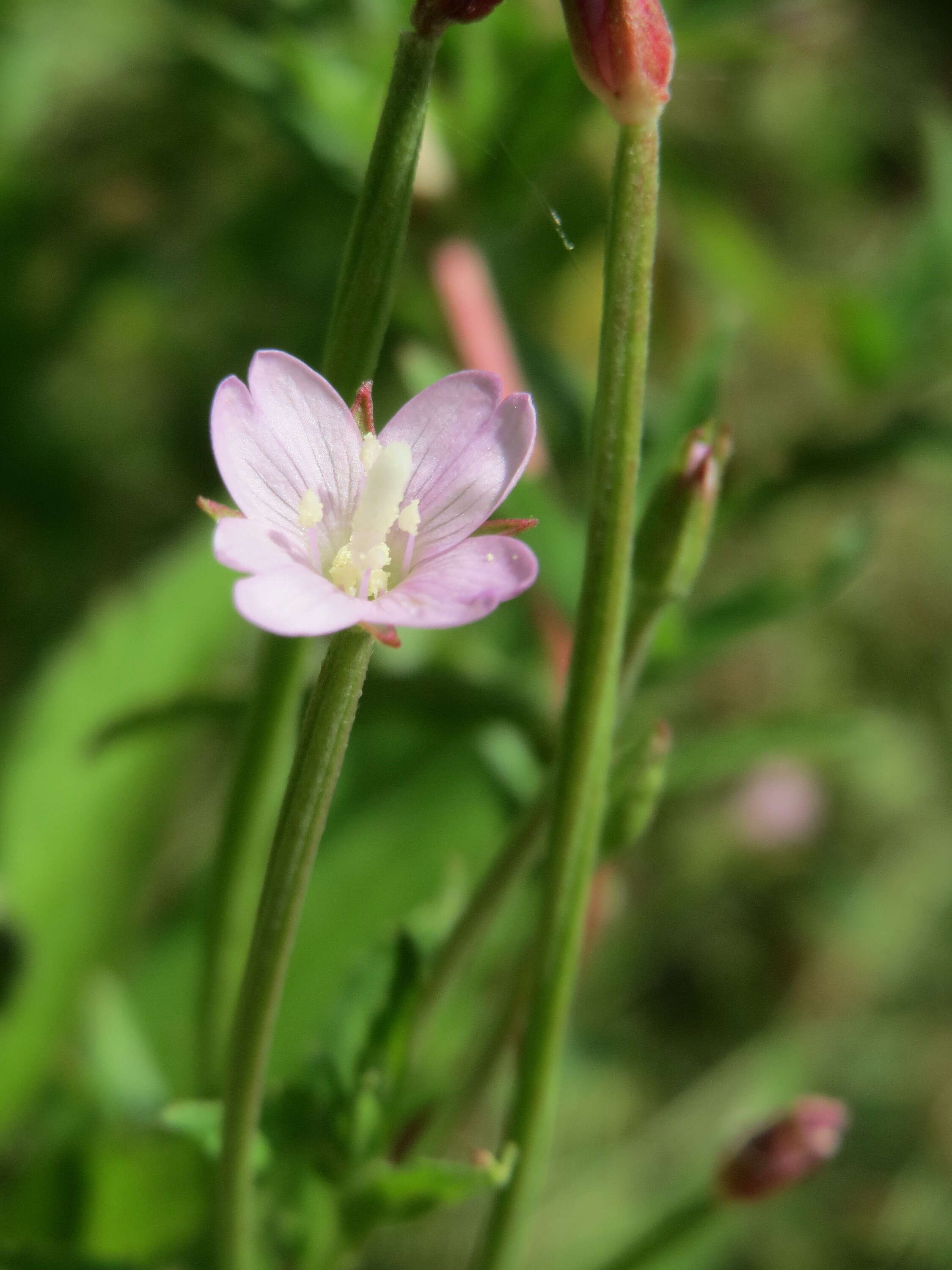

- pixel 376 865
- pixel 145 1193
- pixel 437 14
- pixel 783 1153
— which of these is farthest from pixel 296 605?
pixel 376 865

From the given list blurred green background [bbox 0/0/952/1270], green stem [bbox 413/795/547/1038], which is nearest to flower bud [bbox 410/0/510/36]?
blurred green background [bbox 0/0/952/1270]

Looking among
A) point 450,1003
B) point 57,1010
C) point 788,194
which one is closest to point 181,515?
point 57,1010

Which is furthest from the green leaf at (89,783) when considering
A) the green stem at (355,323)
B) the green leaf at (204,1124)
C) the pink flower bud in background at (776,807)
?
the pink flower bud in background at (776,807)

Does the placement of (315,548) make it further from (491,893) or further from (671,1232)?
(671,1232)

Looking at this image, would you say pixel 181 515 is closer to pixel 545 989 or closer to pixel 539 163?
pixel 539 163

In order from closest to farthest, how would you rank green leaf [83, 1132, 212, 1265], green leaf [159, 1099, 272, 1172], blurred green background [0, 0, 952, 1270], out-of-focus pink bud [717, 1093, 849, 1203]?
green leaf [159, 1099, 272, 1172], out-of-focus pink bud [717, 1093, 849, 1203], green leaf [83, 1132, 212, 1265], blurred green background [0, 0, 952, 1270]

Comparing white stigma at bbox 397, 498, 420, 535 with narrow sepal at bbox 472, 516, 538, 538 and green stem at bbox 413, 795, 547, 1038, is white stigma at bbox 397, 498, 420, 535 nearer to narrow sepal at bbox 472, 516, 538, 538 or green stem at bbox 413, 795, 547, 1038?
narrow sepal at bbox 472, 516, 538, 538
